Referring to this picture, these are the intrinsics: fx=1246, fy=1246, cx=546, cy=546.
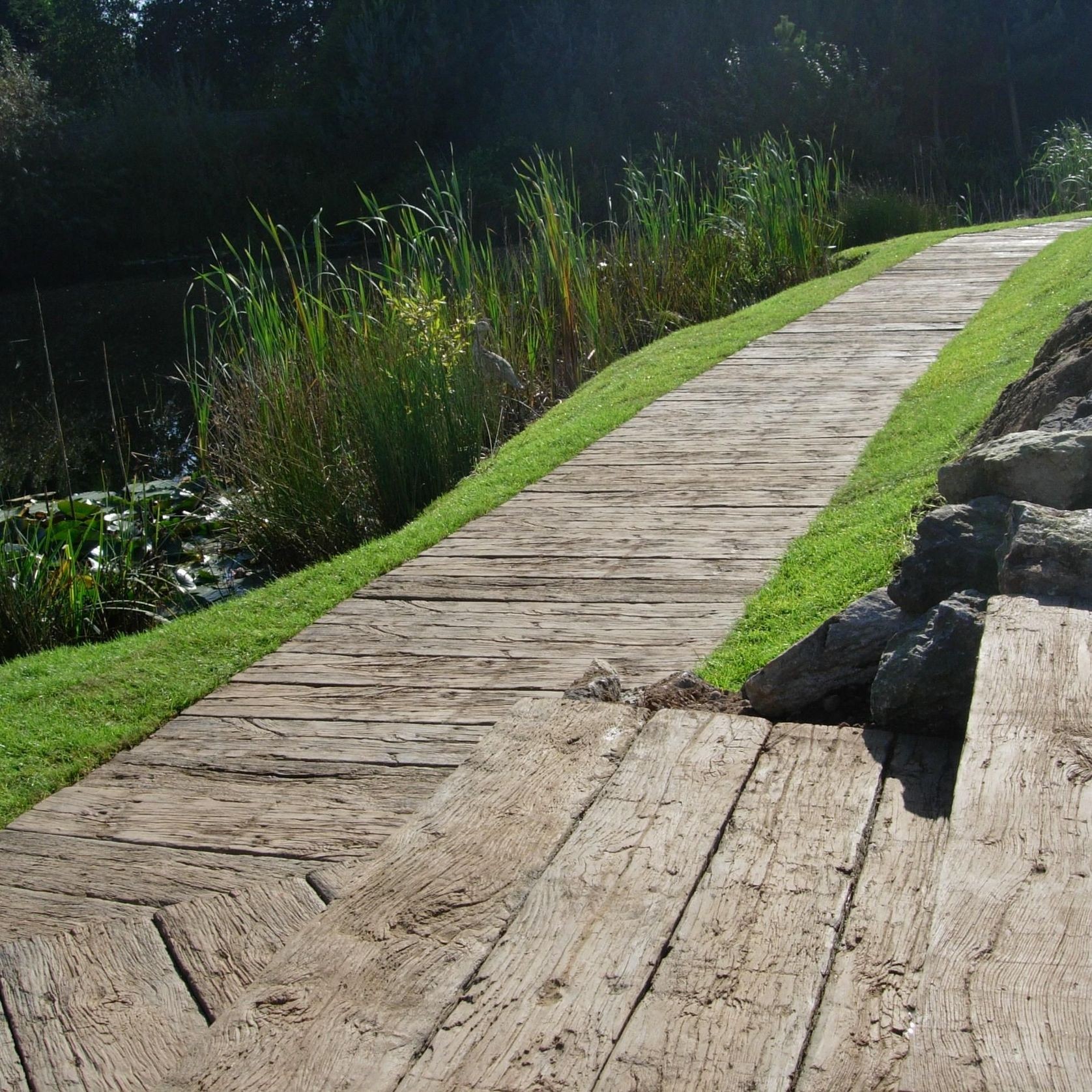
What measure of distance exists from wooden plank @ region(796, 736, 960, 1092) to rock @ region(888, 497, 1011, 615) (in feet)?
1.64

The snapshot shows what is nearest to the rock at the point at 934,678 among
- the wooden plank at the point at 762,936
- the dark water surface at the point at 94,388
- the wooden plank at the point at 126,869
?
the wooden plank at the point at 762,936

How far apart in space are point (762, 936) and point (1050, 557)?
3.49 feet

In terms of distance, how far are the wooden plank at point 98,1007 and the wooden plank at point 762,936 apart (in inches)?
38.6

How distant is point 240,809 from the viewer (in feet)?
9.85

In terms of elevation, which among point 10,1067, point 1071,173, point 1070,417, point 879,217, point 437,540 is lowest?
point 10,1067

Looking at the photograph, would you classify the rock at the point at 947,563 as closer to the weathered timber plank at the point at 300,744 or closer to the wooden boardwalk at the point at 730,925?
the wooden boardwalk at the point at 730,925

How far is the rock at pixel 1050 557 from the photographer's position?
230 centimetres

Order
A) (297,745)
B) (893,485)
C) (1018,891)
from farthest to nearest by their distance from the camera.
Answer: (893,485) < (297,745) < (1018,891)

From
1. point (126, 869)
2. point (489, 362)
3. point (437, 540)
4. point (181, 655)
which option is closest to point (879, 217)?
point (489, 362)

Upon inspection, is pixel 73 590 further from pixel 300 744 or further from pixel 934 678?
pixel 934 678

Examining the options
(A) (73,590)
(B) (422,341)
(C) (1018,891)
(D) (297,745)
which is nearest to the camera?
(C) (1018,891)

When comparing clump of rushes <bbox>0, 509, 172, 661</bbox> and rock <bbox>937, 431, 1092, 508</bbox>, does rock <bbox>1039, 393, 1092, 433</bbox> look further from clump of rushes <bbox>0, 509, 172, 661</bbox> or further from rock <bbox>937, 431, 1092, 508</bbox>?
clump of rushes <bbox>0, 509, 172, 661</bbox>

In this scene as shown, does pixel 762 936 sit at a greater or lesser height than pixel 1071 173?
lesser

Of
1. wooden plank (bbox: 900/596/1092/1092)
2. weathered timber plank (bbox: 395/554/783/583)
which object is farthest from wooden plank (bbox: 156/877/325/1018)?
weathered timber plank (bbox: 395/554/783/583)
